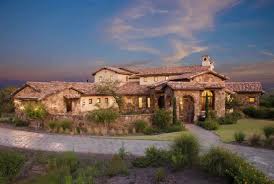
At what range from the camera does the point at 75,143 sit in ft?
54.2

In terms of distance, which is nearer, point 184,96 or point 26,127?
point 26,127

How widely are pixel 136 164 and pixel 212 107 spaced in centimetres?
1811

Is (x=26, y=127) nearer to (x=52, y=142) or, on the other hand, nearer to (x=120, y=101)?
(x=52, y=142)

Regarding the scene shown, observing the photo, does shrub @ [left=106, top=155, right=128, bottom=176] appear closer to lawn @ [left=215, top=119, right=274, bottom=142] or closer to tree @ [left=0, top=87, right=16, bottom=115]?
lawn @ [left=215, top=119, right=274, bottom=142]

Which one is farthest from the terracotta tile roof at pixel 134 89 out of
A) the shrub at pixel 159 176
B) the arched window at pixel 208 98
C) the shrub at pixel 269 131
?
the shrub at pixel 159 176

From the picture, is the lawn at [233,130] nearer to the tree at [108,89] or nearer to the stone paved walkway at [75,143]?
the stone paved walkway at [75,143]

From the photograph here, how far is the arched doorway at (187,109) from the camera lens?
2618cm

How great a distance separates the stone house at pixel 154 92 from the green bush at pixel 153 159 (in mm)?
14087

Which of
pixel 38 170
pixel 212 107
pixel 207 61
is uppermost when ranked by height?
pixel 207 61

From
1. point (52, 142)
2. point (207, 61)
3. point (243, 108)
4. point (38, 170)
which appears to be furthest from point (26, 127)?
point (207, 61)

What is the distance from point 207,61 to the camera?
3884 cm

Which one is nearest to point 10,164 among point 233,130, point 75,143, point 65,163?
point 65,163

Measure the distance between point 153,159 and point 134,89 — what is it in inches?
974

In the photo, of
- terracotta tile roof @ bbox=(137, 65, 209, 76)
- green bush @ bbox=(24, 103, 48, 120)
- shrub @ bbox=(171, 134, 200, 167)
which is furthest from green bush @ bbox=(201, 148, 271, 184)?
terracotta tile roof @ bbox=(137, 65, 209, 76)
